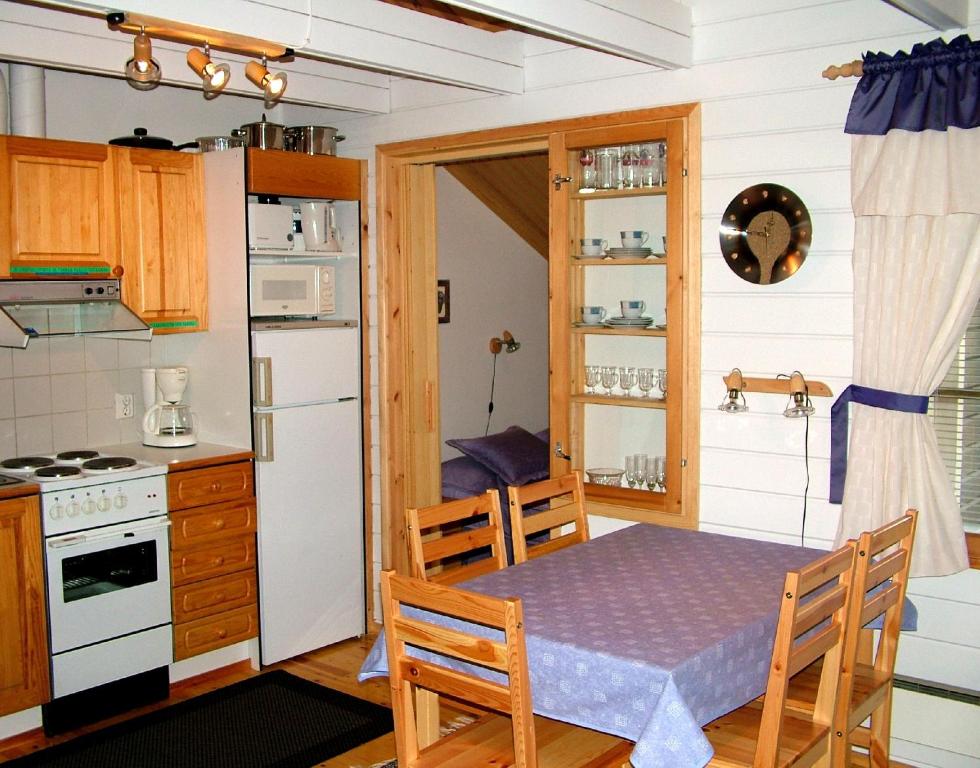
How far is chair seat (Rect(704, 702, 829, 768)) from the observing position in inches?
102

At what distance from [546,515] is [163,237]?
206 cm

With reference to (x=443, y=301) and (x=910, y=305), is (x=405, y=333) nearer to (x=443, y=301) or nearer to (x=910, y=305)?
(x=443, y=301)

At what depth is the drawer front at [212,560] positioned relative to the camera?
4.25 m

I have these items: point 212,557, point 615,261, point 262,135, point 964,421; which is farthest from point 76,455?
point 964,421

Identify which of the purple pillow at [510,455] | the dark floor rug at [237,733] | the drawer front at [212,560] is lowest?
the dark floor rug at [237,733]

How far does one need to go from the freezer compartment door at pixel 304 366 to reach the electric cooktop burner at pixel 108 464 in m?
0.59

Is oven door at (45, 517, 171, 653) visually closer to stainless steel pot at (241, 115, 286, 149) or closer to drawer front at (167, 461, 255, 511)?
drawer front at (167, 461, 255, 511)

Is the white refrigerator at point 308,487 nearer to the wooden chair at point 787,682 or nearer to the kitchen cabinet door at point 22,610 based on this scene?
the kitchen cabinet door at point 22,610

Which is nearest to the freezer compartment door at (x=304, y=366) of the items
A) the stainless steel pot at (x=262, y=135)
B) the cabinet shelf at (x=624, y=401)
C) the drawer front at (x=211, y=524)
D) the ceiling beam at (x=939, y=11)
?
the drawer front at (x=211, y=524)

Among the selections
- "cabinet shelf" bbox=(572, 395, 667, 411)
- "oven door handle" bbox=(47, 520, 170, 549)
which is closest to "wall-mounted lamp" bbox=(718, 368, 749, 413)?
"cabinet shelf" bbox=(572, 395, 667, 411)

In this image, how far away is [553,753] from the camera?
270cm

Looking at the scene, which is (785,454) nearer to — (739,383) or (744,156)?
(739,383)

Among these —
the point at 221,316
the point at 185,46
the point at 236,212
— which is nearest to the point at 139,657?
the point at 221,316

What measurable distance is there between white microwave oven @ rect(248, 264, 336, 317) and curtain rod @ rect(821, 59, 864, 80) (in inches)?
93.0
